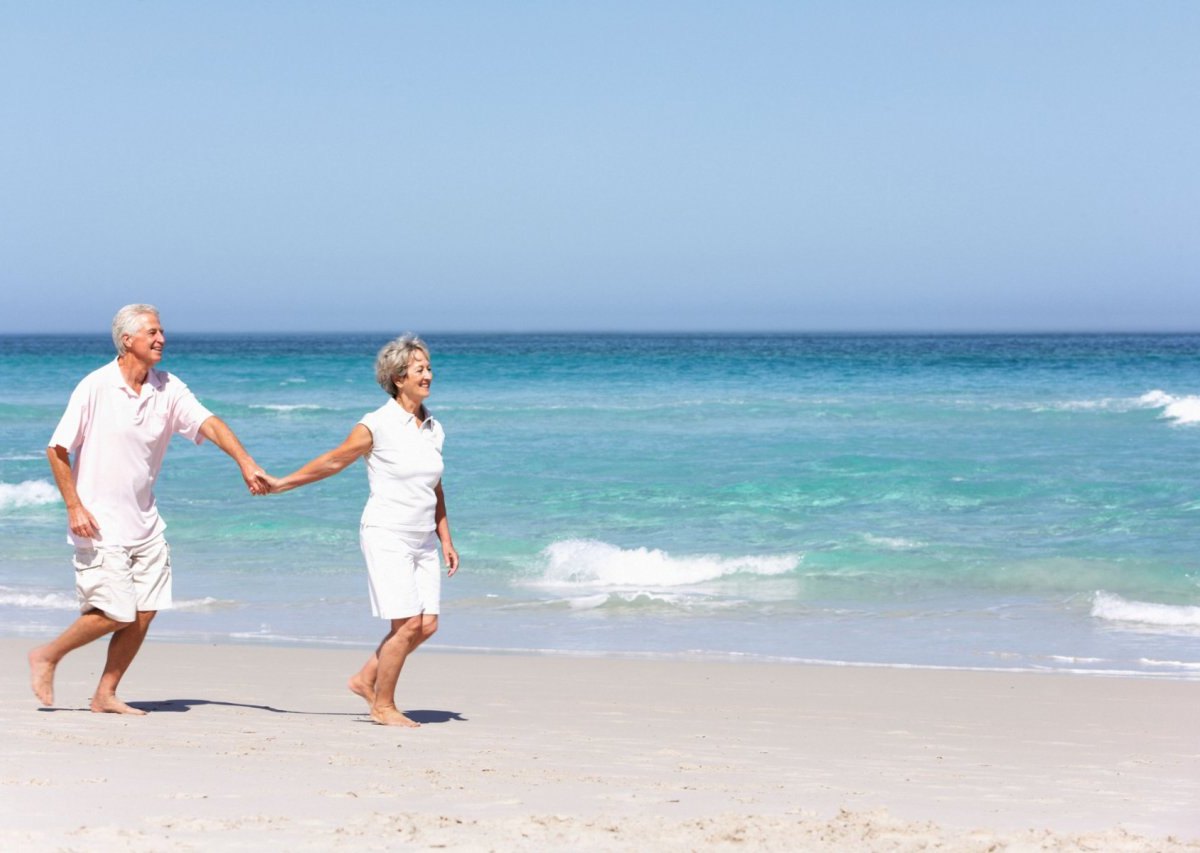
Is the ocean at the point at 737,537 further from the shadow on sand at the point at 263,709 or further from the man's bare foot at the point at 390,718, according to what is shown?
the man's bare foot at the point at 390,718

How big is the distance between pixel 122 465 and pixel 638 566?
706 centimetres

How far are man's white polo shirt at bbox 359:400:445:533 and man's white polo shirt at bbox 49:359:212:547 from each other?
2.69 feet

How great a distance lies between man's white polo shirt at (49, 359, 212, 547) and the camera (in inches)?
219

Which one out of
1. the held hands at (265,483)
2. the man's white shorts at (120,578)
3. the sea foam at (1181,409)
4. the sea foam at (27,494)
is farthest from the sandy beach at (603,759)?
the sea foam at (1181,409)

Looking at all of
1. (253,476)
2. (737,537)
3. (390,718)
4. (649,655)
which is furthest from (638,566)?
(253,476)

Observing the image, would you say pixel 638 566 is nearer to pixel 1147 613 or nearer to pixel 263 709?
pixel 1147 613

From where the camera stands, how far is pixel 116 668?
6020mm

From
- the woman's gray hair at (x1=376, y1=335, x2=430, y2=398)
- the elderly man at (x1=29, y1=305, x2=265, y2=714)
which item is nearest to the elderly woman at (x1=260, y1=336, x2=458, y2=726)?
the woman's gray hair at (x1=376, y1=335, x2=430, y2=398)

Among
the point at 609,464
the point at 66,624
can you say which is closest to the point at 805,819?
the point at 66,624

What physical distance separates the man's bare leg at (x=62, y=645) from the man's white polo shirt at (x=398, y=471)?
1129 mm

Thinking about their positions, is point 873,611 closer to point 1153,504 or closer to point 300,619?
point 300,619

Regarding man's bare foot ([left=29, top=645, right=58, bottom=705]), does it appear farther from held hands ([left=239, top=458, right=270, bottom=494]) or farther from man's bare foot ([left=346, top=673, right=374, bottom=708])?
man's bare foot ([left=346, top=673, right=374, bottom=708])

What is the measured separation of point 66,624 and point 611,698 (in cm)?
437

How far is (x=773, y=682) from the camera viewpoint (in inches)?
293
